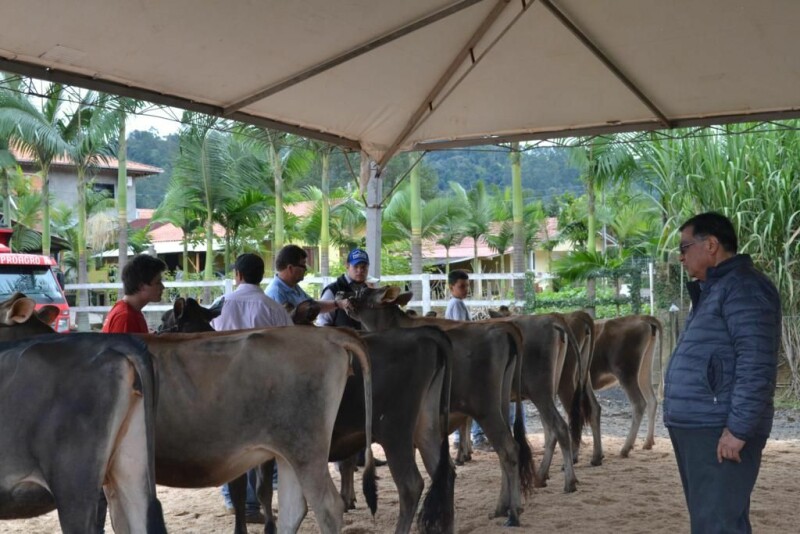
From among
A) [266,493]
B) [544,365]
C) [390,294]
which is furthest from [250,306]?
[544,365]

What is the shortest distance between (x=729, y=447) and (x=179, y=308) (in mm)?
3937

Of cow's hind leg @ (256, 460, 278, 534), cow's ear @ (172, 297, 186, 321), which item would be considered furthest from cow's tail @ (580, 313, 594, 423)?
cow's ear @ (172, 297, 186, 321)

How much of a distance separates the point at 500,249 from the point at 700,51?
32.9 m

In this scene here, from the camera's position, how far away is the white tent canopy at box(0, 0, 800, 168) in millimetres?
6941

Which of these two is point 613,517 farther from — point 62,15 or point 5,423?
point 62,15

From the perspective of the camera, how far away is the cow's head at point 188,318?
21.8ft

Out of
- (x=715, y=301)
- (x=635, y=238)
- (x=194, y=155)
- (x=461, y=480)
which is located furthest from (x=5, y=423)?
(x=635, y=238)

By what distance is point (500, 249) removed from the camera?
41.0 meters

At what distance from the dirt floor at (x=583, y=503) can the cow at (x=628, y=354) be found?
612 millimetres

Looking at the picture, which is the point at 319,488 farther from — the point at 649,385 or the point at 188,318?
the point at 649,385

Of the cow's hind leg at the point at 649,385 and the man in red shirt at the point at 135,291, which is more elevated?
the man in red shirt at the point at 135,291

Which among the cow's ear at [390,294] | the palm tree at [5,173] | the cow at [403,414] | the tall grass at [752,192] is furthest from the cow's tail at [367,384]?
the palm tree at [5,173]

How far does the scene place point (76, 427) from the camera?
13.1 ft

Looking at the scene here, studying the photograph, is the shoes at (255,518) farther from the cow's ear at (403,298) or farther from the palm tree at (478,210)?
the palm tree at (478,210)
